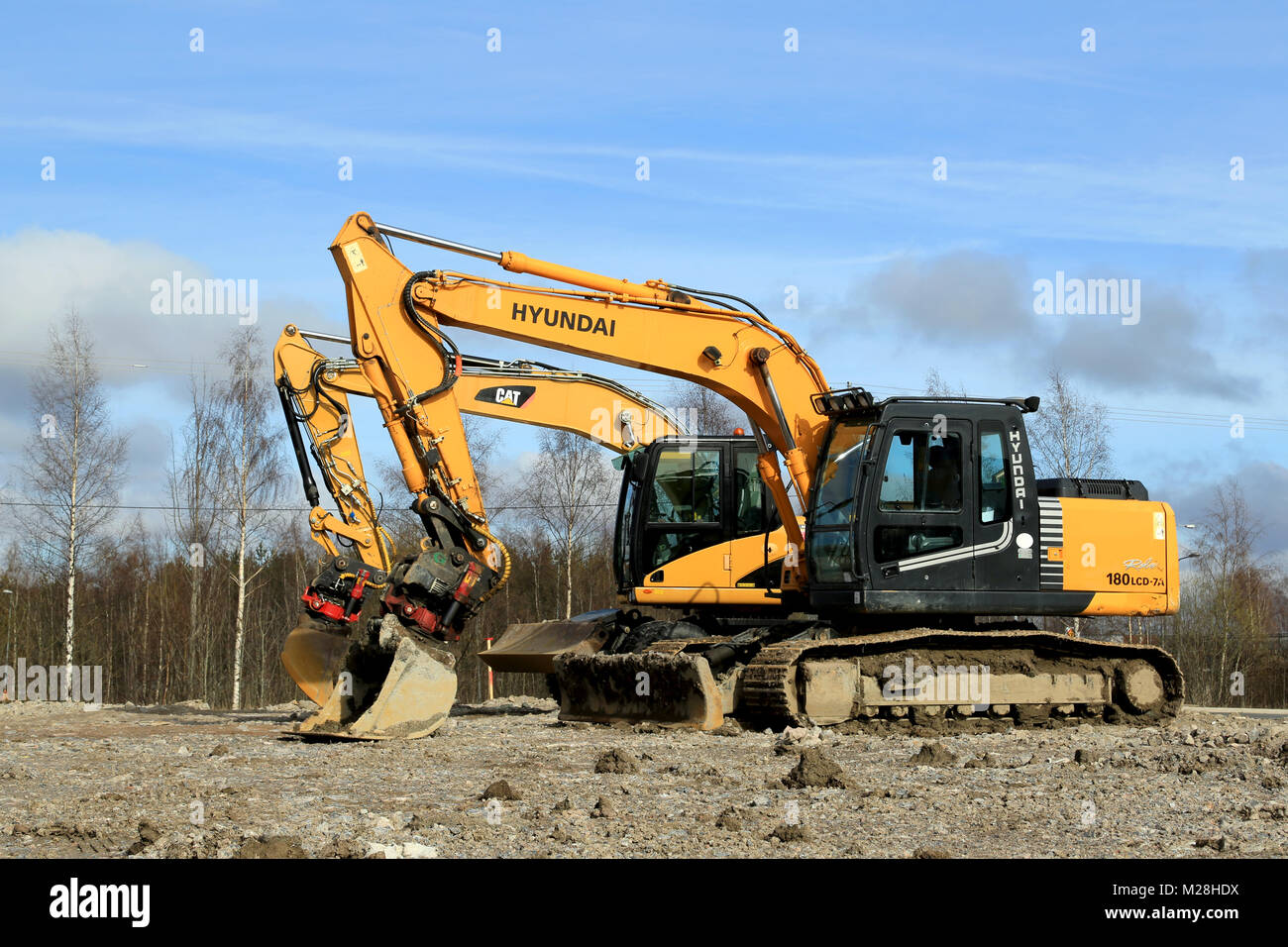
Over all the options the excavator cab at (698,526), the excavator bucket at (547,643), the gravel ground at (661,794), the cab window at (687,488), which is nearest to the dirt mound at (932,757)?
the gravel ground at (661,794)

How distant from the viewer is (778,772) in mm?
9109

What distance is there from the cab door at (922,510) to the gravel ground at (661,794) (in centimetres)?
140

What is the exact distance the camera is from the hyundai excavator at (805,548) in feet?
38.9

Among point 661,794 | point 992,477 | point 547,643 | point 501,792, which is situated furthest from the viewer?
point 547,643

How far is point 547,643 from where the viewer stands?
15820 millimetres

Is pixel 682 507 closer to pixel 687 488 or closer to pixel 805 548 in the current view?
pixel 687 488

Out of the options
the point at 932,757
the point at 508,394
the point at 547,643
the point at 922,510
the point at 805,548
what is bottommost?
the point at 932,757

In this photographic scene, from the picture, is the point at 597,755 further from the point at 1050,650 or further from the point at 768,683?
the point at 1050,650

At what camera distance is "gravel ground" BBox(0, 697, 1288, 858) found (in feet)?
20.9

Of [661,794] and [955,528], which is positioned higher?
[955,528]

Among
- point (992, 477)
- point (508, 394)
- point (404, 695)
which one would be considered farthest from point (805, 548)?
point (508, 394)

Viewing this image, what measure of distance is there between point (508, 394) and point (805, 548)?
510 centimetres
